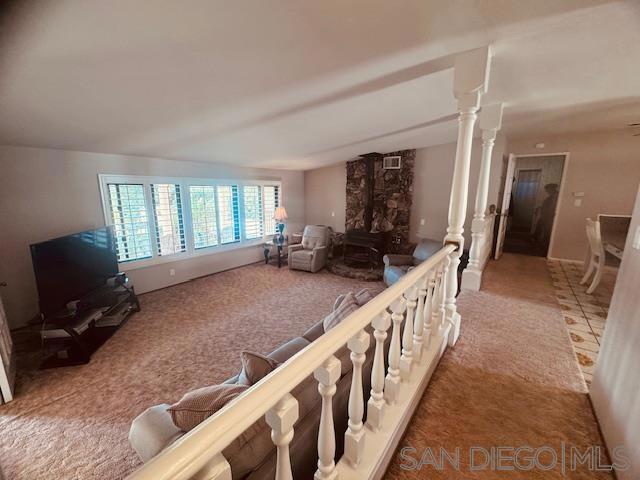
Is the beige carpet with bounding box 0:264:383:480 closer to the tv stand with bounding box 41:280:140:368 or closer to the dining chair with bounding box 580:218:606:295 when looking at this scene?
the tv stand with bounding box 41:280:140:368

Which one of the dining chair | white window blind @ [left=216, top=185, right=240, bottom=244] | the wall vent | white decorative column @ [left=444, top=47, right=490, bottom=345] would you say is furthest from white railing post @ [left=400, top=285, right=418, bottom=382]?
the wall vent

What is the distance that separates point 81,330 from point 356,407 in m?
3.02

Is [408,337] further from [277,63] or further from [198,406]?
[277,63]

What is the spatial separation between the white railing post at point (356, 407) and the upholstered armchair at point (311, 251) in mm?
4299

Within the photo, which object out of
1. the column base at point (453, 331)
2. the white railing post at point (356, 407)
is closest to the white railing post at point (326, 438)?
the white railing post at point (356, 407)

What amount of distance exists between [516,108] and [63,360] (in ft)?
19.0

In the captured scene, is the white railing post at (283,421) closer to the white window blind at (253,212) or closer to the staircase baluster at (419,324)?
the staircase baluster at (419,324)

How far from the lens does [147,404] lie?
2.06 meters

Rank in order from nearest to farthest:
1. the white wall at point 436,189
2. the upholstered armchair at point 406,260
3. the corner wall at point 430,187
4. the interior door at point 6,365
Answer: the interior door at point 6,365
the upholstered armchair at point 406,260
the corner wall at point 430,187
the white wall at point 436,189

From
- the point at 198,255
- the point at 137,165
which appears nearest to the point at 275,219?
the point at 198,255

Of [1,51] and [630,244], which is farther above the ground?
[1,51]

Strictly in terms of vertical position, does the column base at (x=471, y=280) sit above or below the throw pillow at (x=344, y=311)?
below

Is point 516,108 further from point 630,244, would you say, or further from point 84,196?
point 84,196

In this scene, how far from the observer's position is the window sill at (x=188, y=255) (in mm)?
3904
